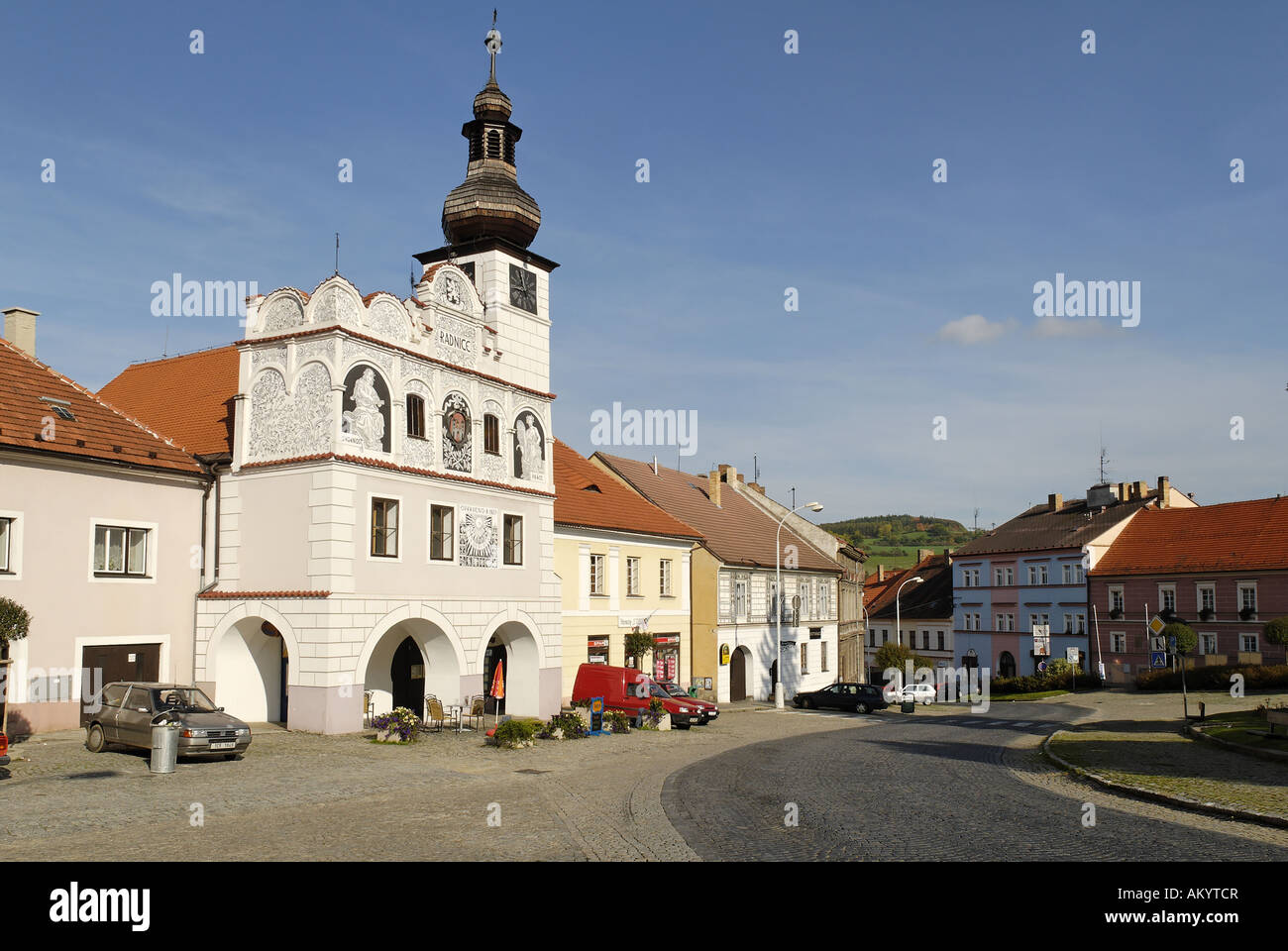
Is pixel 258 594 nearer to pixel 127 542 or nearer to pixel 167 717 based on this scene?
pixel 127 542

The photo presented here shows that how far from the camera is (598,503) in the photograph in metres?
43.1

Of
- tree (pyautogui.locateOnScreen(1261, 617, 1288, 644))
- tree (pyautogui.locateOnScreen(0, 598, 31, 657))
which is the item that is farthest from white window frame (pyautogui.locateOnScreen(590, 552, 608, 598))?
tree (pyautogui.locateOnScreen(1261, 617, 1288, 644))

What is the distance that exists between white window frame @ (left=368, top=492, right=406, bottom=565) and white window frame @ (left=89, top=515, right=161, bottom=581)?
5.46m

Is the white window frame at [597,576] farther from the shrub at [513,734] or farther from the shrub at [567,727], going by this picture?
the shrub at [513,734]

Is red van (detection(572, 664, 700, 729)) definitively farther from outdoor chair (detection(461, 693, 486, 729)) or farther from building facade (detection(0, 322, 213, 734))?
building facade (detection(0, 322, 213, 734))

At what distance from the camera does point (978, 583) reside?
81562 mm

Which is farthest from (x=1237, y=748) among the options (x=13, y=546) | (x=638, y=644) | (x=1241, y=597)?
(x=1241, y=597)

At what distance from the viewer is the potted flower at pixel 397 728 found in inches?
1011

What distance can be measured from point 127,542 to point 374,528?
6.08 metres

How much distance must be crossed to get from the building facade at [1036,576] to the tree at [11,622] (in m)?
62.5

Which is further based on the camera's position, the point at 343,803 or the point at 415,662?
the point at 415,662

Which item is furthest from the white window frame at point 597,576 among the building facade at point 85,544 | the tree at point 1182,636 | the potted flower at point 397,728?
the tree at point 1182,636

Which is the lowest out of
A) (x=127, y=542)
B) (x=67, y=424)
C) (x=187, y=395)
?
(x=127, y=542)

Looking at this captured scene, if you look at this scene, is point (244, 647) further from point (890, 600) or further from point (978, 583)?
point (890, 600)
